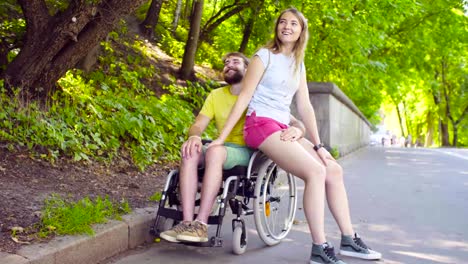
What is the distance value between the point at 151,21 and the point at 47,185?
9993 millimetres

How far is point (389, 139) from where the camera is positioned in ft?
209

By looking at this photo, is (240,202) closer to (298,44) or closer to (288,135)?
(288,135)

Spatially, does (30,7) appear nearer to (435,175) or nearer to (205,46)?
(435,175)

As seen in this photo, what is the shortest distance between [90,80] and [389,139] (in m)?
56.9

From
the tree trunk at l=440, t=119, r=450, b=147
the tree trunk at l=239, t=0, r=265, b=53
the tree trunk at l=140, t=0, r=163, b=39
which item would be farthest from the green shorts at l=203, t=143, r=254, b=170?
the tree trunk at l=440, t=119, r=450, b=147

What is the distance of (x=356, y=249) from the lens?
4441 mm

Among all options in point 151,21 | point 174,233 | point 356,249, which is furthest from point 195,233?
point 151,21

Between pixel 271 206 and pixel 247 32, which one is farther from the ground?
pixel 247 32

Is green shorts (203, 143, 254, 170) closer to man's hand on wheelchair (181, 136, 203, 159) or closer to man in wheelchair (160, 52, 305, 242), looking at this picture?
man in wheelchair (160, 52, 305, 242)

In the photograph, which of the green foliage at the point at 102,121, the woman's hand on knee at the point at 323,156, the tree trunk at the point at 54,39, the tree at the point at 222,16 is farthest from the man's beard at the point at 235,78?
the tree at the point at 222,16

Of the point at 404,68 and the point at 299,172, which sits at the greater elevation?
the point at 404,68

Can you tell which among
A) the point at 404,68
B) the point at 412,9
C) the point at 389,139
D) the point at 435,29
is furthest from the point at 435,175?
the point at 389,139

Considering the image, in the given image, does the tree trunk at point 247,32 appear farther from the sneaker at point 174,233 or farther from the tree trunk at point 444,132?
the tree trunk at point 444,132

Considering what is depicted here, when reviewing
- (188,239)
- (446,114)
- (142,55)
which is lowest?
(188,239)
